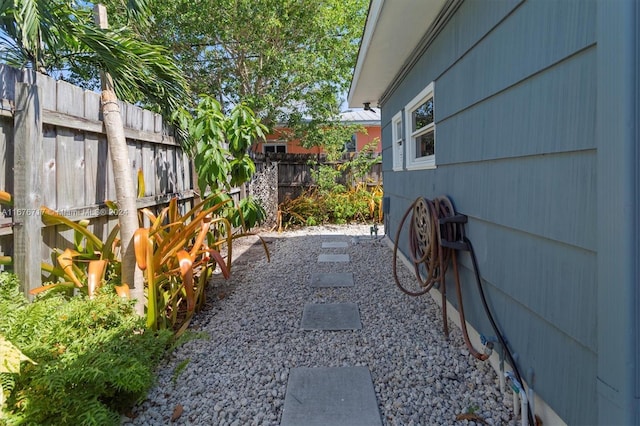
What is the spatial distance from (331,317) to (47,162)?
2.04 m

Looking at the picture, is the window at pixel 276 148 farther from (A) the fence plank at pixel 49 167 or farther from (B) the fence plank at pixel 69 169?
(A) the fence plank at pixel 49 167

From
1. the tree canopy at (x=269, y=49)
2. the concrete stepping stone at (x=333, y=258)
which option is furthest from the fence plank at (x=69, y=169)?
the tree canopy at (x=269, y=49)

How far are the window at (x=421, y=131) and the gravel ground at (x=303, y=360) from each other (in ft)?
3.99

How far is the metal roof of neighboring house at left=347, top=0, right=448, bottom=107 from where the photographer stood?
2.74 metres

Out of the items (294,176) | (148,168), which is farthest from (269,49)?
(148,168)

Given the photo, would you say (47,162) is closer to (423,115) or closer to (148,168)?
(148,168)

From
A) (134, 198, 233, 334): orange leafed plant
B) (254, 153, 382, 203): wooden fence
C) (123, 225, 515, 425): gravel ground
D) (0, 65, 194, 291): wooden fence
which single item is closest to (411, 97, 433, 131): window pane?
(123, 225, 515, 425): gravel ground

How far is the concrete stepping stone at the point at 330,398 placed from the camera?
165cm

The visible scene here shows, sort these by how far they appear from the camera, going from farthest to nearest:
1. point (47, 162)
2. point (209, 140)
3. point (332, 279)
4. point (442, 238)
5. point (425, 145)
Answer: point (209, 140)
point (332, 279)
point (425, 145)
point (442, 238)
point (47, 162)

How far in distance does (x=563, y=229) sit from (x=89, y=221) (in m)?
2.70

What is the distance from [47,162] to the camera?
7.11 feet

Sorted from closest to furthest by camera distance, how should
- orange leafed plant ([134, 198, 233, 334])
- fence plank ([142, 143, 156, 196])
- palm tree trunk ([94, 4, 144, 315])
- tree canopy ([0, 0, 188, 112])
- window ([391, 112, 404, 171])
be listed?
tree canopy ([0, 0, 188, 112])
orange leafed plant ([134, 198, 233, 334])
palm tree trunk ([94, 4, 144, 315])
fence plank ([142, 143, 156, 196])
window ([391, 112, 404, 171])

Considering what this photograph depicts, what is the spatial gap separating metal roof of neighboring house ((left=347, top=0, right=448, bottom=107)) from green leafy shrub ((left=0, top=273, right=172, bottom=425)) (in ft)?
8.42

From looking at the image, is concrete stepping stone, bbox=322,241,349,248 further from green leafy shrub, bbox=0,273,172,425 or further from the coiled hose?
green leafy shrub, bbox=0,273,172,425
